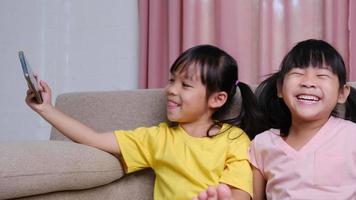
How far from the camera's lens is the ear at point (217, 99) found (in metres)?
1.22

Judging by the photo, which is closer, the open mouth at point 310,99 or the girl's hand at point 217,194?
the girl's hand at point 217,194

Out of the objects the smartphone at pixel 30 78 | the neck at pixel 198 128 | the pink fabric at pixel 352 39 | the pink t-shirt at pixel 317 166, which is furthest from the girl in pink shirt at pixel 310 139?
the smartphone at pixel 30 78

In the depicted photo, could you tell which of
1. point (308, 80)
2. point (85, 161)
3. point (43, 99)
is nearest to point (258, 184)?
point (308, 80)

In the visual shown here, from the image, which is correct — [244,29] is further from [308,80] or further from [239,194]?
[239,194]

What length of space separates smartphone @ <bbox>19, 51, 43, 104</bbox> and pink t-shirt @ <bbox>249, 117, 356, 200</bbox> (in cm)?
61

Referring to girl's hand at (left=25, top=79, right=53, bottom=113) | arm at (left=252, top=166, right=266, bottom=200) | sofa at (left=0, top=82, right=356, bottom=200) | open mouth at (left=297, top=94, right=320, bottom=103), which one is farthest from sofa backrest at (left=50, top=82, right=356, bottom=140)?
open mouth at (left=297, top=94, right=320, bottom=103)

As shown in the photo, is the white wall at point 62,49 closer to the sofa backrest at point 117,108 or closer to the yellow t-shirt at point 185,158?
the sofa backrest at point 117,108

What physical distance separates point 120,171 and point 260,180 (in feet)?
1.21

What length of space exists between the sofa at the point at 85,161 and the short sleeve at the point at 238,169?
6.7 inches

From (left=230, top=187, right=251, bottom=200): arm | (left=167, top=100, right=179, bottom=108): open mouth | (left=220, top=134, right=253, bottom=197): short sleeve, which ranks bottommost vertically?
(left=230, top=187, right=251, bottom=200): arm

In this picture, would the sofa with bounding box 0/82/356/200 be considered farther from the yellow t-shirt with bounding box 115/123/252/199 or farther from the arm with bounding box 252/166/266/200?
the arm with bounding box 252/166/266/200

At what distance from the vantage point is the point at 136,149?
1.19 m

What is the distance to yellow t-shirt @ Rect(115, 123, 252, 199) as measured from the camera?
1093 mm

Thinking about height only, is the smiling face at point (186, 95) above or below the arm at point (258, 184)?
above
